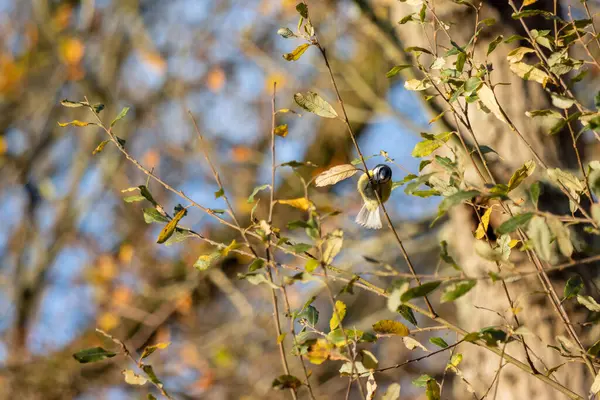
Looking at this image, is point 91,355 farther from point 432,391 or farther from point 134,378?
point 432,391

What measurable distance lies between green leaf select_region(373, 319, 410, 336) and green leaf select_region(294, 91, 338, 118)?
0.98ft

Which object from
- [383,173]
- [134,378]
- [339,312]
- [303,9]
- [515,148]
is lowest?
[515,148]

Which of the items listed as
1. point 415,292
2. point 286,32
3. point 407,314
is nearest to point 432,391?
point 407,314

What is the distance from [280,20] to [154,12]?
133 centimetres

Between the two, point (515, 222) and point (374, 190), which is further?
point (374, 190)

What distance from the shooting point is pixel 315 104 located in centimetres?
80

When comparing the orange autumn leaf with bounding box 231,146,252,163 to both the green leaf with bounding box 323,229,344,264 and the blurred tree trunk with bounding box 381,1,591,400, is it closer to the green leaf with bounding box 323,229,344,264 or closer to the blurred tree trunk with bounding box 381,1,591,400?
the blurred tree trunk with bounding box 381,1,591,400

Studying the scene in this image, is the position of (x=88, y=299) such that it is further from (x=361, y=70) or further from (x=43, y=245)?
(x=361, y=70)

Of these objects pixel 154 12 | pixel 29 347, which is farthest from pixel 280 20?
pixel 29 347

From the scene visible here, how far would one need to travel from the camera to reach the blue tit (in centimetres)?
83

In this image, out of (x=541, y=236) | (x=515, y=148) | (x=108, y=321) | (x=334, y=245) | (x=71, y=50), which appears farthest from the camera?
(x=71, y=50)

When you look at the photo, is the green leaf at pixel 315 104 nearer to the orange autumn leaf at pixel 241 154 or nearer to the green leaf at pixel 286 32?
the green leaf at pixel 286 32

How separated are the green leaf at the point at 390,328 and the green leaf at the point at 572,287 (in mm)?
253

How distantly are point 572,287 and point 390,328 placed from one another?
29cm
